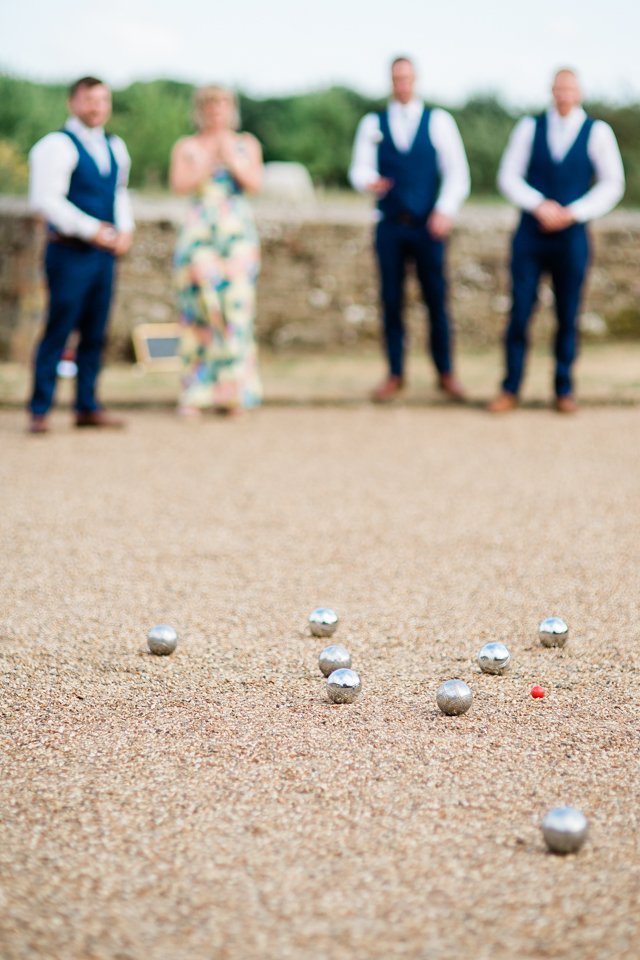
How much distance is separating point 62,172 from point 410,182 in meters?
2.20

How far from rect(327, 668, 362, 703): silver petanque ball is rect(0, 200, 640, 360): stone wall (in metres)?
7.36

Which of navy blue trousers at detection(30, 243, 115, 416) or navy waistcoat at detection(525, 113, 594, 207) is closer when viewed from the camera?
navy blue trousers at detection(30, 243, 115, 416)

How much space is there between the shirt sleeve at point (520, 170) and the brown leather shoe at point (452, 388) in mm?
1254

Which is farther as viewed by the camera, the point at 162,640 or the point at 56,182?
the point at 56,182

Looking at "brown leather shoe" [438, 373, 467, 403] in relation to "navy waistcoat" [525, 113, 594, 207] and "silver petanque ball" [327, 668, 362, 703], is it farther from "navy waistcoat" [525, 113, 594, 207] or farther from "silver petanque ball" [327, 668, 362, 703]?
"silver petanque ball" [327, 668, 362, 703]

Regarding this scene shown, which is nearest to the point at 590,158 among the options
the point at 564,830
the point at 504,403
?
the point at 504,403

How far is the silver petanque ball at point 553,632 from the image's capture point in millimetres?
3441

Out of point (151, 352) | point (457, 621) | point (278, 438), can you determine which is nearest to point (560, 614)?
point (457, 621)

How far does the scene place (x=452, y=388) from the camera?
8188mm

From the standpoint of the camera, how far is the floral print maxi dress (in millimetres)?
7500

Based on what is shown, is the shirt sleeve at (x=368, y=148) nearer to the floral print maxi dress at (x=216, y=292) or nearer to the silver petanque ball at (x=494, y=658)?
the floral print maxi dress at (x=216, y=292)

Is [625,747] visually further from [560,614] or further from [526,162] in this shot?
[526,162]

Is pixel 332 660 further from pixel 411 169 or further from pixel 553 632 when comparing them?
pixel 411 169

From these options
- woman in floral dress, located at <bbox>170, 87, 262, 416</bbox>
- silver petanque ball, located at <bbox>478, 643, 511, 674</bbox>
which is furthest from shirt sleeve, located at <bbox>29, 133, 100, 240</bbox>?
silver petanque ball, located at <bbox>478, 643, 511, 674</bbox>
